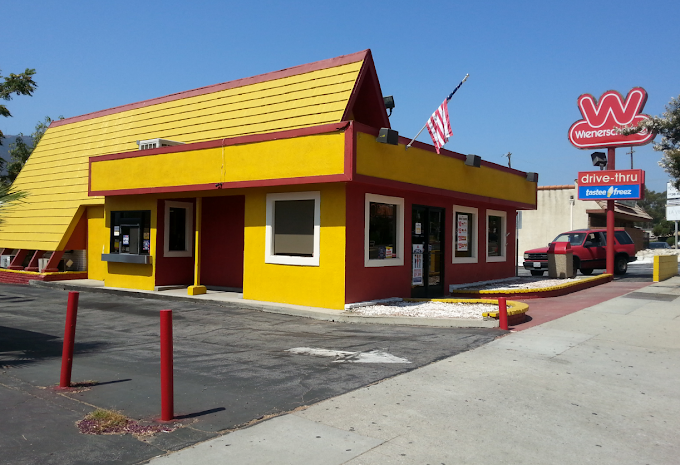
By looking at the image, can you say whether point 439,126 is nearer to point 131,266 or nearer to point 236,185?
point 236,185

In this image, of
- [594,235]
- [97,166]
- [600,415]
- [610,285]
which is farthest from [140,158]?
[594,235]

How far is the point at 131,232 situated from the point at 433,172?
896 centimetres

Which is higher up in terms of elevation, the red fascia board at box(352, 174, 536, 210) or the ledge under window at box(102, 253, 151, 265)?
the red fascia board at box(352, 174, 536, 210)

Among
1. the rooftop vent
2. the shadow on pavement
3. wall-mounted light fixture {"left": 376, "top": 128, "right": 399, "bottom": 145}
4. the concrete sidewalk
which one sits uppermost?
the rooftop vent

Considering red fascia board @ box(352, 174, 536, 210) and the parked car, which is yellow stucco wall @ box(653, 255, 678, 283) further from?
red fascia board @ box(352, 174, 536, 210)

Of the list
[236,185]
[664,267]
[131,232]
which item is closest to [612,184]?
[664,267]

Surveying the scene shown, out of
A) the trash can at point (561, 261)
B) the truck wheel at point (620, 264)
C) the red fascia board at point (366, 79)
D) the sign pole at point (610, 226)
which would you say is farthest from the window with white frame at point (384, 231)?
the truck wheel at point (620, 264)

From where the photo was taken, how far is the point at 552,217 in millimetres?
37938

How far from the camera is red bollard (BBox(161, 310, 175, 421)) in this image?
5258 millimetres

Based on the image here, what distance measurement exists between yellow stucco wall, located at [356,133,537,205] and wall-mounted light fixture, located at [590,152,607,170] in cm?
343

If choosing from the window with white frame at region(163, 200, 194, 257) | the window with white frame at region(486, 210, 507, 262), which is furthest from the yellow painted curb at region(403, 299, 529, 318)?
the window with white frame at region(163, 200, 194, 257)

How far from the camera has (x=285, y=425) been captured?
5191mm

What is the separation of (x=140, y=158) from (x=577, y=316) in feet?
39.4

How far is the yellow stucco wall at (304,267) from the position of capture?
1213 centimetres
